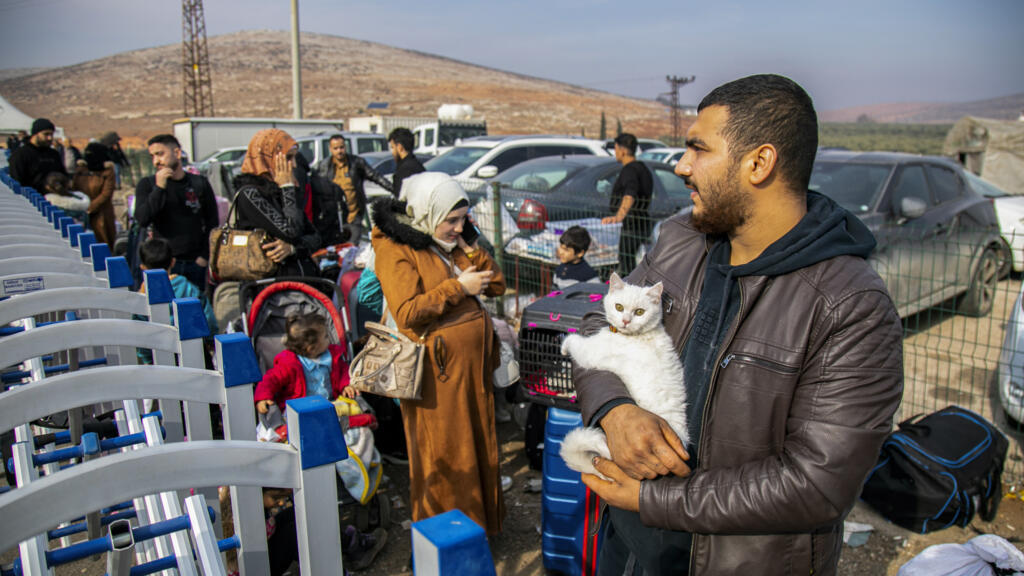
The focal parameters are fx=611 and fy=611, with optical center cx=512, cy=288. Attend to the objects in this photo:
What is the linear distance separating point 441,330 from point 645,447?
1.84 m

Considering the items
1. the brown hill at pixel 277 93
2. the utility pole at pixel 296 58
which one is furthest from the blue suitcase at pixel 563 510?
the brown hill at pixel 277 93

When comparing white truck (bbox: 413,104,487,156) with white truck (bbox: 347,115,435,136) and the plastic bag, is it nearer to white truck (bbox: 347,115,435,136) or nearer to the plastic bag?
white truck (bbox: 347,115,435,136)

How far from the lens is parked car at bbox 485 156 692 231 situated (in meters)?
6.80

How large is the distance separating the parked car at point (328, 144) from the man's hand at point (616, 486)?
13.3 meters

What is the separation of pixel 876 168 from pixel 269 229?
6023 mm

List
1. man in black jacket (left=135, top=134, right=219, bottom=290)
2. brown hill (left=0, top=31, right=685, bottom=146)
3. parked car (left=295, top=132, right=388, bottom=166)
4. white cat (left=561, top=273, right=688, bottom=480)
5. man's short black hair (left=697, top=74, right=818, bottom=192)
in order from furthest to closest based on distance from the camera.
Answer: brown hill (left=0, top=31, right=685, bottom=146), parked car (left=295, top=132, right=388, bottom=166), man in black jacket (left=135, top=134, right=219, bottom=290), white cat (left=561, top=273, right=688, bottom=480), man's short black hair (left=697, top=74, right=818, bottom=192)

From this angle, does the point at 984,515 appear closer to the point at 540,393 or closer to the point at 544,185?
the point at 540,393

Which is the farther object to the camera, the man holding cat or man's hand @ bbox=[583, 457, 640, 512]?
man's hand @ bbox=[583, 457, 640, 512]

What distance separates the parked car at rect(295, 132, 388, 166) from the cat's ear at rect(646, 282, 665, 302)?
13073mm

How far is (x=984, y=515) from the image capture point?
3602mm

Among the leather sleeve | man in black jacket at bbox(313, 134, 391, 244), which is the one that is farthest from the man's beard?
man in black jacket at bbox(313, 134, 391, 244)

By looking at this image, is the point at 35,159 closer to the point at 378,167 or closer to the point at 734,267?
the point at 378,167

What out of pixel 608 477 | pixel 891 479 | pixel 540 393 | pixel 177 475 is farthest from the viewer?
pixel 891 479

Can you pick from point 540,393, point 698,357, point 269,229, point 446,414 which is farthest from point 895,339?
point 269,229
